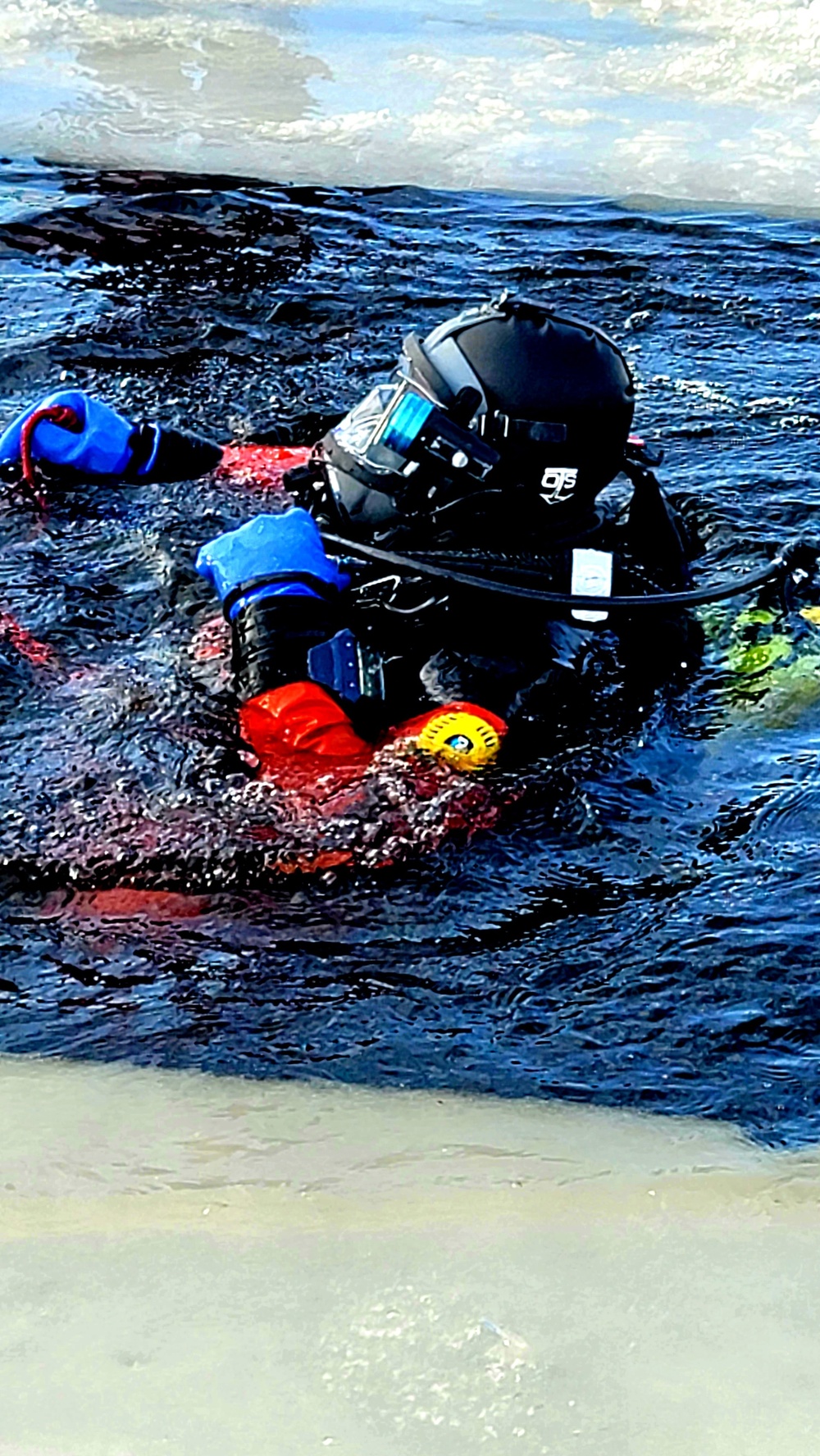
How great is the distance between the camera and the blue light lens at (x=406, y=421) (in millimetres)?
2973

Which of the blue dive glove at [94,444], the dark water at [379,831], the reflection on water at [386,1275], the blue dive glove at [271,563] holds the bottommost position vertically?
the reflection on water at [386,1275]

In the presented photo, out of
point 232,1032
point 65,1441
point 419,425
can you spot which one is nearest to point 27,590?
point 419,425

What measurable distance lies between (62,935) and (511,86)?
5616 millimetres

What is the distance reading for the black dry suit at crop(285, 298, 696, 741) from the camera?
2969 mm

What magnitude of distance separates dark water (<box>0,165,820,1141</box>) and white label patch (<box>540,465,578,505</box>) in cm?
49

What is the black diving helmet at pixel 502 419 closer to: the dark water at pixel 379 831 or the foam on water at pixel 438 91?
the dark water at pixel 379 831

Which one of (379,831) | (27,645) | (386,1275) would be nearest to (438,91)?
(27,645)

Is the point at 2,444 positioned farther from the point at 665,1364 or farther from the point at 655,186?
the point at 655,186

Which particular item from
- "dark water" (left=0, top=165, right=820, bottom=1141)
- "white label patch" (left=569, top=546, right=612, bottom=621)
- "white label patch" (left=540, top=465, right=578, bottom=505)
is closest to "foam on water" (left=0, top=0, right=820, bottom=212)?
"dark water" (left=0, top=165, right=820, bottom=1141)

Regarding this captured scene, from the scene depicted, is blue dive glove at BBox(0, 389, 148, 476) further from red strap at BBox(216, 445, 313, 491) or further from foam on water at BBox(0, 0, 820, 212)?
foam on water at BBox(0, 0, 820, 212)

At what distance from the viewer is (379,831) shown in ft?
9.43

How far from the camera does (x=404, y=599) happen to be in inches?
122

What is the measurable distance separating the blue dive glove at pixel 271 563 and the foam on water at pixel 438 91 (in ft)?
11.4

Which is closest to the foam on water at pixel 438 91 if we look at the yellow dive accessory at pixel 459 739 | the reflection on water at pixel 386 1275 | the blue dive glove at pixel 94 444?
the blue dive glove at pixel 94 444
